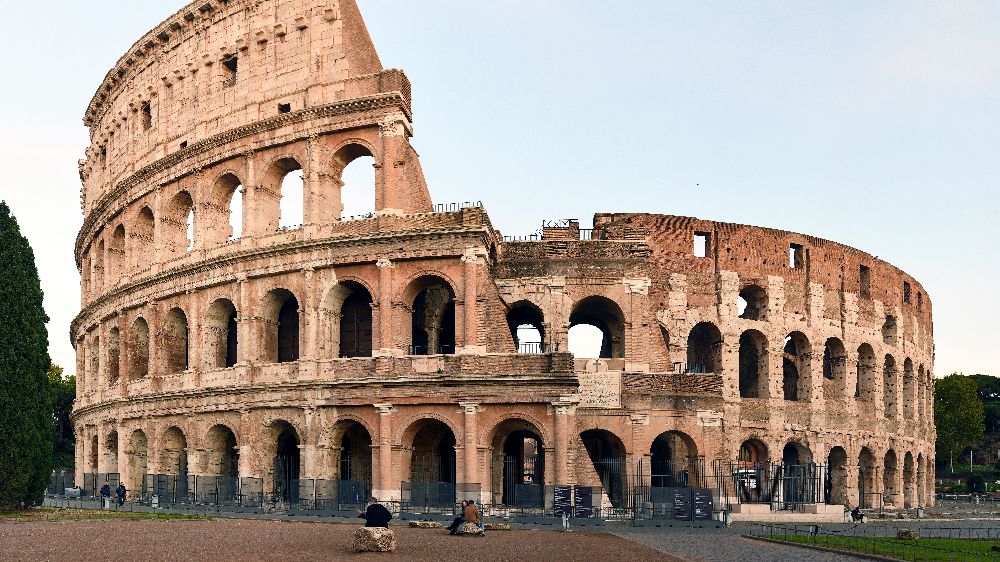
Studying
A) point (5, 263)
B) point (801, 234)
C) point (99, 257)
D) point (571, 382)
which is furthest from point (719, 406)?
point (99, 257)

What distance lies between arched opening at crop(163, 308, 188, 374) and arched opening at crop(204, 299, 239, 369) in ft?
6.50

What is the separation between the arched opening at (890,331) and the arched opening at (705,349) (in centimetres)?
1045

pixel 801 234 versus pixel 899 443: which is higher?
pixel 801 234

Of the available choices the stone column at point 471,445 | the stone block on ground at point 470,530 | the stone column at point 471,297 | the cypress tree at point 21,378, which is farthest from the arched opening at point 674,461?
the cypress tree at point 21,378

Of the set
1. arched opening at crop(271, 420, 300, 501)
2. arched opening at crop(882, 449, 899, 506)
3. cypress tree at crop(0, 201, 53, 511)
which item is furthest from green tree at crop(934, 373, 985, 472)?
cypress tree at crop(0, 201, 53, 511)

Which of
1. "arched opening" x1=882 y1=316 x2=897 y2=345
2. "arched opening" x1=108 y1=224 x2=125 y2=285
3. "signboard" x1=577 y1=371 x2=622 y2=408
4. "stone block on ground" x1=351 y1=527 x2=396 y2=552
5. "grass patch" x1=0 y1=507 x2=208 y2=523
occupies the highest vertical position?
"arched opening" x1=108 y1=224 x2=125 y2=285

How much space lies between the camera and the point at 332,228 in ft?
98.8

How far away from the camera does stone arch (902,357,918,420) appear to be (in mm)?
44781

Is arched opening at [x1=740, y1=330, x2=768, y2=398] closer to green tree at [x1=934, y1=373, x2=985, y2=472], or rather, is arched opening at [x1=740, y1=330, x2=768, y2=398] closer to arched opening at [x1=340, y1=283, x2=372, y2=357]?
arched opening at [x1=340, y1=283, x2=372, y2=357]

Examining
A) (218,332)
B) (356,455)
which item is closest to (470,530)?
(356,455)

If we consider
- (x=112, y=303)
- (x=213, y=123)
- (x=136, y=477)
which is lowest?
(x=136, y=477)

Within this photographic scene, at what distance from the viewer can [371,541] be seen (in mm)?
16906

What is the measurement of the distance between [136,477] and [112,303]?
7.02 meters

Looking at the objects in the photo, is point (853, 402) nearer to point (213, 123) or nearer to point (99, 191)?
point (213, 123)
